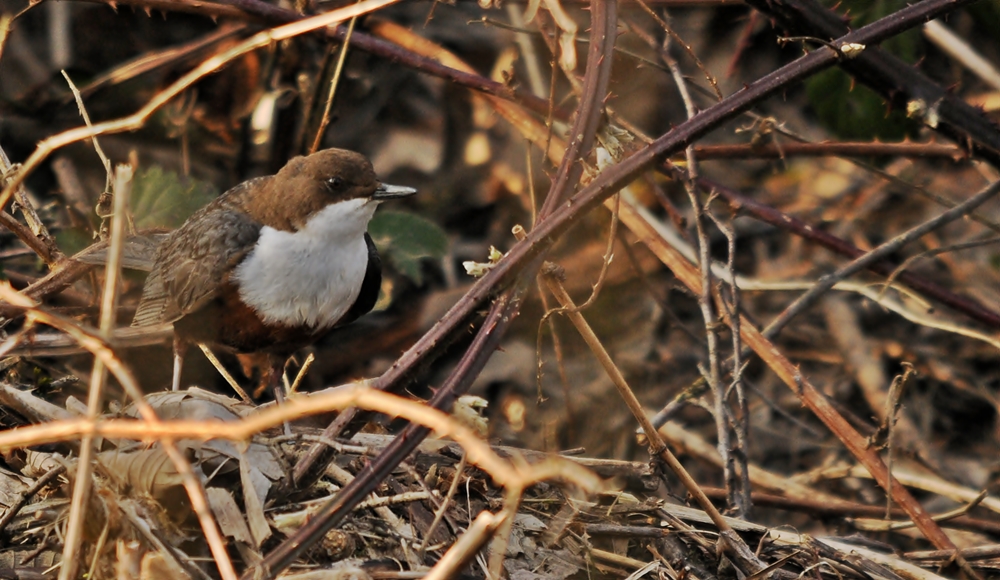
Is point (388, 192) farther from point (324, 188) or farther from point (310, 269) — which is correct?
point (310, 269)

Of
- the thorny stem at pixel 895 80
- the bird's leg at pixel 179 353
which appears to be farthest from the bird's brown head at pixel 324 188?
the thorny stem at pixel 895 80

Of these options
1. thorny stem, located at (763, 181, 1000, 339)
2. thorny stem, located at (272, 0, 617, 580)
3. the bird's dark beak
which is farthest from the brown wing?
thorny stem, located at (763, 181, 1000, 339)

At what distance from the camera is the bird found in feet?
11.6

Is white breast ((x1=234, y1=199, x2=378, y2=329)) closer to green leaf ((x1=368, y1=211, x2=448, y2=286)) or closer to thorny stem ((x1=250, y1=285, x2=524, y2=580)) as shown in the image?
green leaf ((x1=368, y1=211, x2=448, y2=286))

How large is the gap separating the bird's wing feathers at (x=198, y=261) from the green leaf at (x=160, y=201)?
49 centimetres

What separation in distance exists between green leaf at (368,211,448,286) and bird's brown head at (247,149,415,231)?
2.84 ft

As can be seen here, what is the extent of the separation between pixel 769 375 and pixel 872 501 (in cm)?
108

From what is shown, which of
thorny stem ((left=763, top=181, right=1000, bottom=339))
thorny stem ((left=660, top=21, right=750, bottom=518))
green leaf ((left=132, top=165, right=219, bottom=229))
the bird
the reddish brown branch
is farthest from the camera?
green leaf ((left=132, top=165, right=219, bottom=229))

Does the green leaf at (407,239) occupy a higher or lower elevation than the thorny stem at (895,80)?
lower

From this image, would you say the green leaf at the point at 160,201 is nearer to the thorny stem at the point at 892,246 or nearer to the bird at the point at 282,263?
the bird at the point at 282,263

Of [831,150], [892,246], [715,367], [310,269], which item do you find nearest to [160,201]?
[310,269]

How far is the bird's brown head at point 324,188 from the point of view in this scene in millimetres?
3627

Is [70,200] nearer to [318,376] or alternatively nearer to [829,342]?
[318,376]

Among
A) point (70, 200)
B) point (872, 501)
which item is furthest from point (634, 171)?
point (70, 200)
